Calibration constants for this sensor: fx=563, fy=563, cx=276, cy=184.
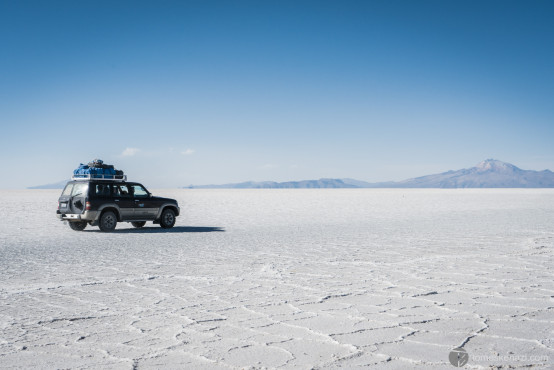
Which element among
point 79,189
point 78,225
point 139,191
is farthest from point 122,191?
point 78,225

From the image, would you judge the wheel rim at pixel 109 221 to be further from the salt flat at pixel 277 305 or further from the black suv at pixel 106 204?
the salt flat at pixel 277 305

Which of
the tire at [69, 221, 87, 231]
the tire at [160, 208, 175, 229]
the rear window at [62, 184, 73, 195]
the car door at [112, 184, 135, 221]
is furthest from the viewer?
the tire at [160, 208, 175, 229]

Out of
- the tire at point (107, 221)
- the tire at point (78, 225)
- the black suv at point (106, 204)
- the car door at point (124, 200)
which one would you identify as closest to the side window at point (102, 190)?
the black suv at point (106, 204)

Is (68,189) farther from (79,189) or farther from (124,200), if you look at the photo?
(124,200)

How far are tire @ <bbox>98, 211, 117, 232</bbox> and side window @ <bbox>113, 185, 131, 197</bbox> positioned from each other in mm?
671

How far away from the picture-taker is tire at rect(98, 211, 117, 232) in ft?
57.4

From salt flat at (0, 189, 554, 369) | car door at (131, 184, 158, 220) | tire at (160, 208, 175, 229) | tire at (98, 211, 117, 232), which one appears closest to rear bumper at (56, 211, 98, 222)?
tire at (98, 211, 117, 232)

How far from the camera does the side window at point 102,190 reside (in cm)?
1739

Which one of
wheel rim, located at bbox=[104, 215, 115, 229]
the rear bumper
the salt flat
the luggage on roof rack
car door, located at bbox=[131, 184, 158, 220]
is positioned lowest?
the salt flat

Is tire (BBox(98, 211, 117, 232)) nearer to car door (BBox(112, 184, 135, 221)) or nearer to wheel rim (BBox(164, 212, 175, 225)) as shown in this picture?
car door (BBox(112, 184, 135, 221))

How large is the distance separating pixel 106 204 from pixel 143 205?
1.30m

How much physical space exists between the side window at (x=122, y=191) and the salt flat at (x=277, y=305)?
450 centimetres

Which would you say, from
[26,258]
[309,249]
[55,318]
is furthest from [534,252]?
[26,258]

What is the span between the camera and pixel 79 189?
1741 cm
